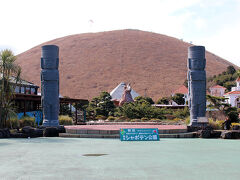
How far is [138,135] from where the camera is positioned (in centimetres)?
1170

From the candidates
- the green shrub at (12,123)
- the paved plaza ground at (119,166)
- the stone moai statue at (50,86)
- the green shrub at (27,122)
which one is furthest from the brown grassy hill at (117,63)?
the paved plaza ground at (119,166)

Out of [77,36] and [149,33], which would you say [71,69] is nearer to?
[77,36]

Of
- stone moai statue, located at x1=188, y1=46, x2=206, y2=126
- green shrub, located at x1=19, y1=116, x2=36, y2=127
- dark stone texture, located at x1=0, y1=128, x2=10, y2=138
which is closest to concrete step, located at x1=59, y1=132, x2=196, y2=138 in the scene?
stone moai statue, located at x1=188, y1=46, x2=206, y2=126

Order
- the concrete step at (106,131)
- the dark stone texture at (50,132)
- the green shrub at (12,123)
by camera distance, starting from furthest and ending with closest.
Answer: the green shrub at (12,123)
the dark stone texture at (50,132)
the concrete step at (106,131)

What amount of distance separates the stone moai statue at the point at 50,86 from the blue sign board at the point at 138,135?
→ 4131 mm

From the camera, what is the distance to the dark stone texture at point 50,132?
13925 millimetres

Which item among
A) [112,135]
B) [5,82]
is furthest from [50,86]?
[112,135]

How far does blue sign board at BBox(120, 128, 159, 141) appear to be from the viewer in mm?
11672

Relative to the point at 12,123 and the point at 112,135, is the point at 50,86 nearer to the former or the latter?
the point at 12,123

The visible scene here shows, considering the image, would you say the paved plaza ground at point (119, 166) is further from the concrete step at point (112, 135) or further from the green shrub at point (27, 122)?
the green shrub at point (27, 122)

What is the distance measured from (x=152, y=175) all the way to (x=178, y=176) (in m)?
0.42

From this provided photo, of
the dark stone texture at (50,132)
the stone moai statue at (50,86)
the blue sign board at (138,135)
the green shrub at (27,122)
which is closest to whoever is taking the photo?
the blue sign board at (138,135)

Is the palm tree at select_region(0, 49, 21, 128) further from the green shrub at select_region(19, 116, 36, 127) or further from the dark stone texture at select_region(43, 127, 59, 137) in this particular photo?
the green shrub at select_region(19, 116, 36, 127)

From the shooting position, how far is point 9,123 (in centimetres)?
1586
